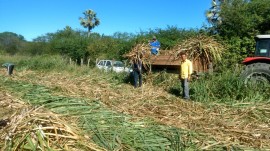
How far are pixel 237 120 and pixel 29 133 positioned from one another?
4.18m

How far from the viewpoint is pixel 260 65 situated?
30.7ft

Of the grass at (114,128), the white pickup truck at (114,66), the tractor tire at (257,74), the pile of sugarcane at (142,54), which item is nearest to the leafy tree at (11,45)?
the white pickup truck at (114,66)

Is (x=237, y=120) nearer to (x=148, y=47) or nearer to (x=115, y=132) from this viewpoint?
(x=115, y=132)

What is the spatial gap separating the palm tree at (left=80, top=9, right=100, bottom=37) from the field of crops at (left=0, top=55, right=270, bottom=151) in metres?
48.9

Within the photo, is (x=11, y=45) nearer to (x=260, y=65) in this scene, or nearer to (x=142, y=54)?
(x=142, y=54)

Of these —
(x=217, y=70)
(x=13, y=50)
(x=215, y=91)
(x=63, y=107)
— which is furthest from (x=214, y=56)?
(x=13, y=50)

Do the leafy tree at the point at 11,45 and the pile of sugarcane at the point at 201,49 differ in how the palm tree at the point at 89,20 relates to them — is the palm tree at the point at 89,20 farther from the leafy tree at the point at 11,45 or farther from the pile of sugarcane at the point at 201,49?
the pile of sugarcane at the point at 201,49

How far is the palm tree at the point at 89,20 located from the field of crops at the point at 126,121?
160ft

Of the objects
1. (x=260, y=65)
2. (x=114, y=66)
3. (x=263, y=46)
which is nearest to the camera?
(x=260, y=65)

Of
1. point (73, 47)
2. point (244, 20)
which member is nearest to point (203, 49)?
point (244, 20)

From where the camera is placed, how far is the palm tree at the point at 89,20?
57.8m

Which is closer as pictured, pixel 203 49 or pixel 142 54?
pixel 203 49

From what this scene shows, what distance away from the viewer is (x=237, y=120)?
6891 millimetres

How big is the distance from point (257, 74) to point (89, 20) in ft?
166
